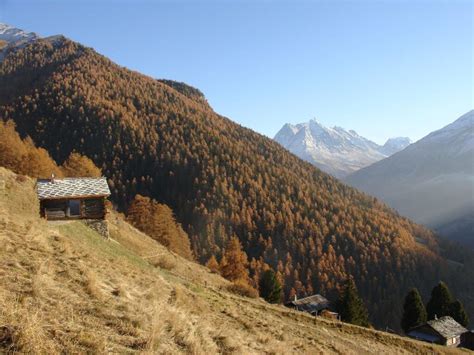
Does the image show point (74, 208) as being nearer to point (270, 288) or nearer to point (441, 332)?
point (270, 288)

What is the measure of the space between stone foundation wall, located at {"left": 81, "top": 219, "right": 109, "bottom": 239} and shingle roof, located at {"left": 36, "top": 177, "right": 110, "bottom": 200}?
2539 mm

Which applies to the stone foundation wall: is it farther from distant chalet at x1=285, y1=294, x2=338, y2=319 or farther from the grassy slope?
distant chalet at x1=285, y1=294, x2=338, y2=319

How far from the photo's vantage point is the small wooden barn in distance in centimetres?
3750

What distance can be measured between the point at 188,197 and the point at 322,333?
14763 centimetres

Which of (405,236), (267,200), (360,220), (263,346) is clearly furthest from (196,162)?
(263,346)

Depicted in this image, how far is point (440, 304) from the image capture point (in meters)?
74.5

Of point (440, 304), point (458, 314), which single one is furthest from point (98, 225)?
point (458, 314)

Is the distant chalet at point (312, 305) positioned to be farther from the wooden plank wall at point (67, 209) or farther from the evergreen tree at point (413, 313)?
the wooden plank wall at point (67, 209)

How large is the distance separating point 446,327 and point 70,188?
59222 millimetres

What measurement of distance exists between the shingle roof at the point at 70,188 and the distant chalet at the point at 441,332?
5307 centimetres

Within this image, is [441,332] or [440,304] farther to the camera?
[440,304]

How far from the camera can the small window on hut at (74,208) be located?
1512 inches

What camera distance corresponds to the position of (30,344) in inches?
299

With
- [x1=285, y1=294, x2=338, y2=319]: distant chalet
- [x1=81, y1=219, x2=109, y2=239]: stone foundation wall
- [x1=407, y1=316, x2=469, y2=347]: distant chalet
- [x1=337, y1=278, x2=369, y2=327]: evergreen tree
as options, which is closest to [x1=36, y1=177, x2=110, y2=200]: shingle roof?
[x1=81, y1=219, x2=109, y2=239]: stone foundation wall
